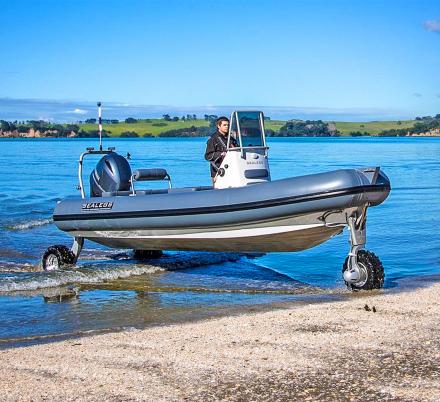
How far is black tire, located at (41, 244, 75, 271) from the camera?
39.4 feet

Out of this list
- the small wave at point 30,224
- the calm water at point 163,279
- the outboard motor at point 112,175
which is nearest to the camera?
the calm water at point 163,279

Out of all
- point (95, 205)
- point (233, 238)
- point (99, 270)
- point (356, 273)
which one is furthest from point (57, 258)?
point (356, 273)

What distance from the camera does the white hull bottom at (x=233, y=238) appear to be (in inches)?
379

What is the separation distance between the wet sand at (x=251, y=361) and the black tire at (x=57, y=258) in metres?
4.53

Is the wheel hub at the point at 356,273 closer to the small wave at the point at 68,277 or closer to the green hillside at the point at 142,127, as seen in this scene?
the small wave at the point at 68,277

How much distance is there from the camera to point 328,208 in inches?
354

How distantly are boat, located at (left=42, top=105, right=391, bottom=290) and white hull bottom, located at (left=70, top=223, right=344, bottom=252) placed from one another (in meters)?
0.01

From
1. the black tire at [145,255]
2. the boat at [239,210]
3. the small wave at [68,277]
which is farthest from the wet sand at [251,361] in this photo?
the black tire at [145,255]

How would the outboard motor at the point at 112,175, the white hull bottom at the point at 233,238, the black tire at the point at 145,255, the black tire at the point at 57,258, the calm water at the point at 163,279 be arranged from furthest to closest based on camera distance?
the black tire at the point at 145,255 < the black tire at the point at 57,258 < the outboard motor at the point at 112,175 < the white hull bottom at the point at 233,238 < the calm water at the point at 163,279

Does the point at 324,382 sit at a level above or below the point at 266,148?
below

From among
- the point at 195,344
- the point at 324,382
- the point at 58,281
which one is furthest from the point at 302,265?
the point at 324,382

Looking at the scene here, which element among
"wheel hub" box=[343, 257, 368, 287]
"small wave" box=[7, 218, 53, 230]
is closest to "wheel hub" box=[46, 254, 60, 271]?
"wheel hub" box=[343, 257, 368, 287]

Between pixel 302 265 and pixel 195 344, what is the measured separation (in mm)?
6251

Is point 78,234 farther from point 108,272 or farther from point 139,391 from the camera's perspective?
point 139,391
